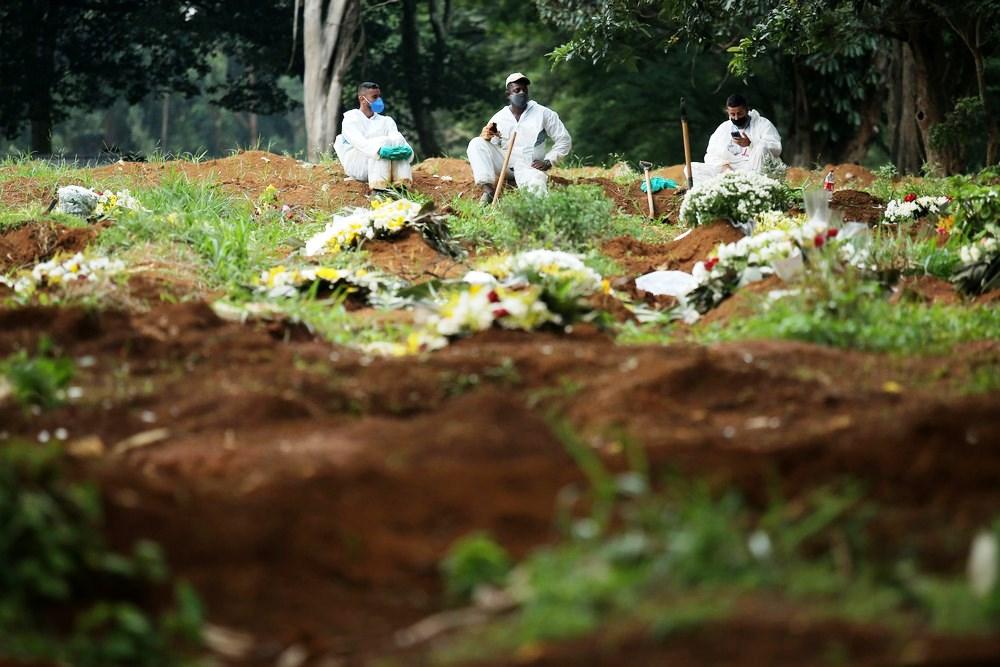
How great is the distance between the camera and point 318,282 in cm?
927

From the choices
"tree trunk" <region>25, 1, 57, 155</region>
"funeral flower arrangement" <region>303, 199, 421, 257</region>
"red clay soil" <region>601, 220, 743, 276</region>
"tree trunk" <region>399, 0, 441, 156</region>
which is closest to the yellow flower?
"funeral flower arrangement" <region>303, 199, 421, 257</region>

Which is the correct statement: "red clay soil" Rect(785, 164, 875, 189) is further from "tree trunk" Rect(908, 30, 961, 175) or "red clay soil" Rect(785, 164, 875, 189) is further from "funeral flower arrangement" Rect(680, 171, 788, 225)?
"funeral flower arrangement" Rect(680, 171, 788, 225)

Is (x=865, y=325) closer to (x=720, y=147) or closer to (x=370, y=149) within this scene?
(x=370, y=149)

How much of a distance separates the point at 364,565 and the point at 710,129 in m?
27.7

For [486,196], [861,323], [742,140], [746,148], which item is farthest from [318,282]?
[746,148]

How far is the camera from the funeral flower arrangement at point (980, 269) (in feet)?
32.0

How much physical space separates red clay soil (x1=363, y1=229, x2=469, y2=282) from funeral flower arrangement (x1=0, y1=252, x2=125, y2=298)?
224cm

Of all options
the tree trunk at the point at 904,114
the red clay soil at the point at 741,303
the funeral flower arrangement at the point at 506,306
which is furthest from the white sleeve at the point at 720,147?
the funeral flower arrangement at the point at 506,306

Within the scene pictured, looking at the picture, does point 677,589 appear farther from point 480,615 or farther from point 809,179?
point 809,179

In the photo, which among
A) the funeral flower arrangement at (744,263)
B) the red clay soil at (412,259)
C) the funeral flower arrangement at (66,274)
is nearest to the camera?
the funeral flower arrangement at (66,274)

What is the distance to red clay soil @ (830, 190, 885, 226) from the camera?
15.0 metres

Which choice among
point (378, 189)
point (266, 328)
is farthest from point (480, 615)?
point (378, 189)

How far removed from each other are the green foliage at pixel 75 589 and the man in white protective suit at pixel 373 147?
37.7 ft

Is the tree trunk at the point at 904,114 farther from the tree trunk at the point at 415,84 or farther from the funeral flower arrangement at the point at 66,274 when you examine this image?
the funeral flower arrangement at the point at 66,274
